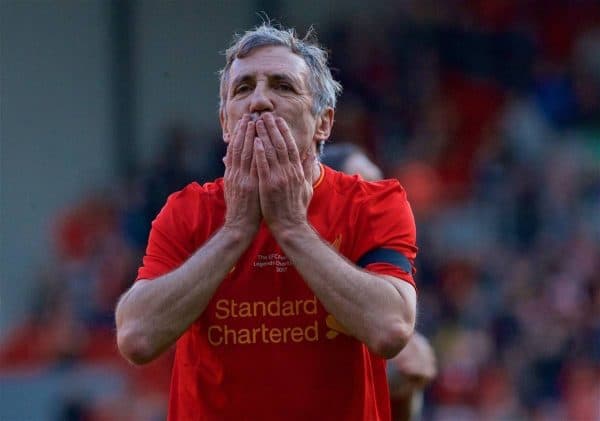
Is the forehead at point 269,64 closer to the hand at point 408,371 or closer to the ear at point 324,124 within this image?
the ear at point 324,124

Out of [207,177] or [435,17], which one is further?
[435,17]

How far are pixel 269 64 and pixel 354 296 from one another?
772 millimetres

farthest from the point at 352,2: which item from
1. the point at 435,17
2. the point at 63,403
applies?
the point at 63,403

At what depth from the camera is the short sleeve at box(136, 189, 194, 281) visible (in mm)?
3462

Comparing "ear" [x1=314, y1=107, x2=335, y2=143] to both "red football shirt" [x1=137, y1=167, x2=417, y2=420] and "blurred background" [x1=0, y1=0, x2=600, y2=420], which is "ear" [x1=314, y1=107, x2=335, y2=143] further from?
"blurred background" [x1=0, y1=0, x2=600, y2=420]

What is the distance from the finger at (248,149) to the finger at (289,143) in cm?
8

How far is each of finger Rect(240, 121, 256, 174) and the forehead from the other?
0.21 m

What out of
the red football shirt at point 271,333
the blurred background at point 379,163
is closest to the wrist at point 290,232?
the red football shirt at point 271,333

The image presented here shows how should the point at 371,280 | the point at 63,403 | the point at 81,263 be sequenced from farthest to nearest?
the point at 81,263 < the point at 63,403 < the point at 371,280

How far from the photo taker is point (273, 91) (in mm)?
3537

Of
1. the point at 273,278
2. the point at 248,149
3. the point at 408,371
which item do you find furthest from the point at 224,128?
the point at 408,371

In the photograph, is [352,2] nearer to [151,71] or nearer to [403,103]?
[403,103]

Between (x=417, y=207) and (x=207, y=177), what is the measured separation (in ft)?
5.95

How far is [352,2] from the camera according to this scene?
450 inches
